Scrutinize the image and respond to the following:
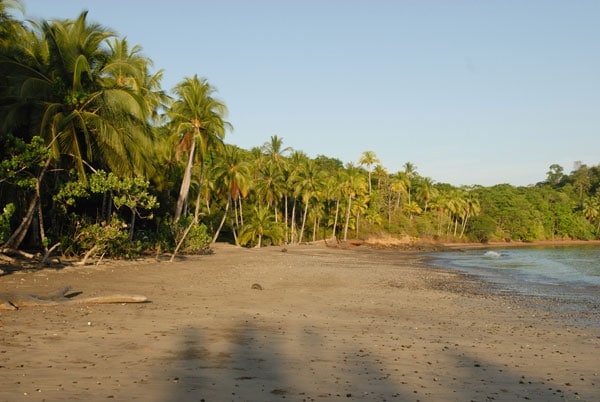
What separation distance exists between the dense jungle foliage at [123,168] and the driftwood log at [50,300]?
469 centimetres

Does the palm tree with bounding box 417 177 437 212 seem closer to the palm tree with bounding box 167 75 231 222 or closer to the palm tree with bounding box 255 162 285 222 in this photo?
the palm tree with bounding box 255 162 285 222

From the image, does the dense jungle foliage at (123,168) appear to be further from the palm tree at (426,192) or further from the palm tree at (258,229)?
the palm tree at (426,192)

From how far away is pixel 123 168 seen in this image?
2077 cm

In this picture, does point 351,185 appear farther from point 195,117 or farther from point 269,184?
point 195,117

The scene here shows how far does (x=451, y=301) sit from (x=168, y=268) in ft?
38.1

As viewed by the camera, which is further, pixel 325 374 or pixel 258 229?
pixel 258 229

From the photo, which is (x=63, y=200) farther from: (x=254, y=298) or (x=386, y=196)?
(x=386, y=196)

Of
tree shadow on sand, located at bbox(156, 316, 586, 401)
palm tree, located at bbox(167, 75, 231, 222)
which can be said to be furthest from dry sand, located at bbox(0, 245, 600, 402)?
palm tree, located at bbox(167, 75, 231, 222)

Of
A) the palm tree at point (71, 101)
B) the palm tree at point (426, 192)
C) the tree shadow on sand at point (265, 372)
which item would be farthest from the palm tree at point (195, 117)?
the palm tree at point (426, 192)

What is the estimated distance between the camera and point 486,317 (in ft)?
43.2

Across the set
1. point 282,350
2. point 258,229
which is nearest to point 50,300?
point 282,350

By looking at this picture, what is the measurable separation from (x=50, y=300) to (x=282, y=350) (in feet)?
18.2

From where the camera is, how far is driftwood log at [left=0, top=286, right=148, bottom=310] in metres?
9.92

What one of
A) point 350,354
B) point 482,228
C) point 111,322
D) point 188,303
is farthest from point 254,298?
point 482,228
